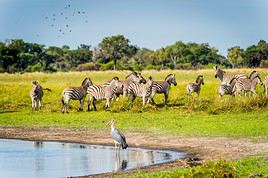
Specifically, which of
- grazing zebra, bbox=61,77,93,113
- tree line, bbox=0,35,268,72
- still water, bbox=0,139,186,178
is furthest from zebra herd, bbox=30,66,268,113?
tree line, bbox=0,35,268,72

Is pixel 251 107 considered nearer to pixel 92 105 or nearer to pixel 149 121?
pixel 149 121

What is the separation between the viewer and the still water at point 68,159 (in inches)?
579

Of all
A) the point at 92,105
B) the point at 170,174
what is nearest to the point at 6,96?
the point at 92,105

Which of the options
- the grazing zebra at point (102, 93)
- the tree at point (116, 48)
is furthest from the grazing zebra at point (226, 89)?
the tree at point (116, 48)

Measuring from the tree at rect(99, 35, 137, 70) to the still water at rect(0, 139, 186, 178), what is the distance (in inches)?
2935

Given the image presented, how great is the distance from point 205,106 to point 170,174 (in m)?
15.4

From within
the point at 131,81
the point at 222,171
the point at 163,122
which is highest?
the point at 131,81

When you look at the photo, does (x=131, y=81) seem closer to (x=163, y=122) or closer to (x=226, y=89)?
(x=226, y=89)

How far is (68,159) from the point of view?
1666 centimetres

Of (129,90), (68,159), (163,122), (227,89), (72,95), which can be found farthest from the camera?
(227,89)

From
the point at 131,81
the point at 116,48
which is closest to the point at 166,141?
the point at 131,81

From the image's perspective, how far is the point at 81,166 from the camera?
15.4m

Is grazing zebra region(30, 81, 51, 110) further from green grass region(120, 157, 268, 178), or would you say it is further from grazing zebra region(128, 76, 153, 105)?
green grass region(120, 157, 268, 178)

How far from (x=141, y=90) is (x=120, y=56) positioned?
67.0 metres
